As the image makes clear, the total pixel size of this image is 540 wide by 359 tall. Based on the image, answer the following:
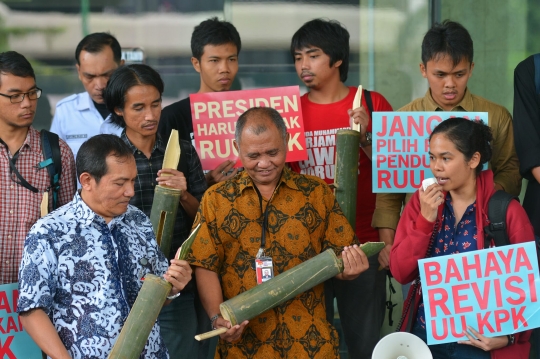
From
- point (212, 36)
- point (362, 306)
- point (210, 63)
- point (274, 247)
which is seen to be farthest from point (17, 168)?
point (362, 306)

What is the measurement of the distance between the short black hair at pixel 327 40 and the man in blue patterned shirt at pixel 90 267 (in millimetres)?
1905

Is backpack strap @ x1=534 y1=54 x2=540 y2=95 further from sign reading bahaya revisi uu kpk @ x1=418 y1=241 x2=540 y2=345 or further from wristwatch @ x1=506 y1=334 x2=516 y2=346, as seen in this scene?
wristwatch @ x1=506 y1=334 x2=516 y2=346

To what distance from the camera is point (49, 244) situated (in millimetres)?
4016

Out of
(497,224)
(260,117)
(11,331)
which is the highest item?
(260,117)

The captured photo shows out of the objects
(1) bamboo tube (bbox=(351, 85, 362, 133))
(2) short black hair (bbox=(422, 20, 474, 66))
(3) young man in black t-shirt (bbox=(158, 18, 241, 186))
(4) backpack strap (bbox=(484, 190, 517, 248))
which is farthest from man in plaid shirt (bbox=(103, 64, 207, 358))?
(4) backpack strap (bbox=(484, 190, 517, 248))

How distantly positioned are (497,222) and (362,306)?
1.27m

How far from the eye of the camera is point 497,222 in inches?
178

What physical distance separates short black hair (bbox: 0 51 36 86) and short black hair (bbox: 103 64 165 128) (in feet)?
1.62

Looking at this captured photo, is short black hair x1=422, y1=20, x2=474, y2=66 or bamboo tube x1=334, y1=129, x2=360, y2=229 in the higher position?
short black hair x1=422, y1=20, x2=474, y2=66

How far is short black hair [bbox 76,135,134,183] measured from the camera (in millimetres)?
4195

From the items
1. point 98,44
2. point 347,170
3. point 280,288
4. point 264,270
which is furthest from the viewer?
point 98,44

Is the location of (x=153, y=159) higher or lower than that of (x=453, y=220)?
higher

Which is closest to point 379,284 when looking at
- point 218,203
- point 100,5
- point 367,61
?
point 218,203

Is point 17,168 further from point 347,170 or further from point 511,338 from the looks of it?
point 511,338
